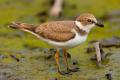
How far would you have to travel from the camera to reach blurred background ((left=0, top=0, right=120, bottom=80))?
1055cm

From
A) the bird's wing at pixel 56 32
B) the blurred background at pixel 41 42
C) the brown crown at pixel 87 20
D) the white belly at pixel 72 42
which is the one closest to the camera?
the white belly at pixel 72 42

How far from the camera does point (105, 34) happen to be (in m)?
15.2

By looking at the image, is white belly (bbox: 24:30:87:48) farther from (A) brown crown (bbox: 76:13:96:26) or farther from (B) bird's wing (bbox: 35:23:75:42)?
(A) brown crown (bbox: 76:13:96:26)

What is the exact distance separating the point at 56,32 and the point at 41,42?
4129 millimetres

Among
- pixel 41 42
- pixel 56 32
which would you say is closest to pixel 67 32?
pixel 56 32

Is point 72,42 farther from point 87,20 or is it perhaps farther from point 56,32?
point 87,20

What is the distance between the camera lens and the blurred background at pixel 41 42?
10547mm

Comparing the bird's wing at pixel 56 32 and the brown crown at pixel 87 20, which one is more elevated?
the brown crown at pixel 87 20

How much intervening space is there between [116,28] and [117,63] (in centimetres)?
458

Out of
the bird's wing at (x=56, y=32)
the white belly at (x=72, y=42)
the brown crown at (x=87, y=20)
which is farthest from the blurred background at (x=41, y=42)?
the brown crown at (x=87, y=20)

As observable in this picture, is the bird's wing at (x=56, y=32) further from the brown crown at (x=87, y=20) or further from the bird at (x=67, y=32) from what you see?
the brown crown at (x=87, y=20)

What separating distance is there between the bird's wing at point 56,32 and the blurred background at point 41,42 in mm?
871

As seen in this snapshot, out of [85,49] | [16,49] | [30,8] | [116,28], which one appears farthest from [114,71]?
[30,8]

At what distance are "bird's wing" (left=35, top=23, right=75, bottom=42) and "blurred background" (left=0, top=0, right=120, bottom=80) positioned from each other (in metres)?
0.87
